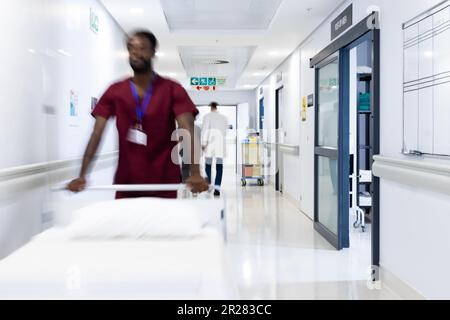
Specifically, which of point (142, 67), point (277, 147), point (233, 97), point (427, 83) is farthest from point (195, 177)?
point (233, 97)

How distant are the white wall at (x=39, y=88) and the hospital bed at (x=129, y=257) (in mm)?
825

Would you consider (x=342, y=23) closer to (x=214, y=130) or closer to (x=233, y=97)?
(x=214, y=130)

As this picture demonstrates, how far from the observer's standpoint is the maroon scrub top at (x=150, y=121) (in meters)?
2.59

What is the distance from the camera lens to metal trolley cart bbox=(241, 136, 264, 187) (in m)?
11.3

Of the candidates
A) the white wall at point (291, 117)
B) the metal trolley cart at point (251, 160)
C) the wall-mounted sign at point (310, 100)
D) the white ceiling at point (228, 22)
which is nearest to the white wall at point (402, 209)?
the white ceiling at point (228, 22)

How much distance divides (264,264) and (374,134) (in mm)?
1687

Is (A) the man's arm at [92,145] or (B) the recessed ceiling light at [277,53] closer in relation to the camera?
(A) the man's arm at [92,145]

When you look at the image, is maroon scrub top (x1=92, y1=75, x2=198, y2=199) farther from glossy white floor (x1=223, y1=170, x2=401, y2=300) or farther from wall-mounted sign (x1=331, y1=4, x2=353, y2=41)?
wall-mounted sign (x1=331, y1=4, x2=353, y2=41)

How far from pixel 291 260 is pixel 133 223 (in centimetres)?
277

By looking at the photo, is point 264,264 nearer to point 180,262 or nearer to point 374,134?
point 374,134

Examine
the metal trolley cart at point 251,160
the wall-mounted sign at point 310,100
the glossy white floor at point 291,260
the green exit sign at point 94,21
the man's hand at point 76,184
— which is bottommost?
the glossy white floor at point 291,260

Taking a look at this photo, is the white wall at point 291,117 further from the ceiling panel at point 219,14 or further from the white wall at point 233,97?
the white wall at point 233,97

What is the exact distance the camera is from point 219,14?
689 centimetres

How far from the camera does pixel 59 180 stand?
3.88m
